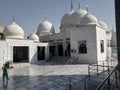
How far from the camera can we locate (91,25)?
22078 millimetres

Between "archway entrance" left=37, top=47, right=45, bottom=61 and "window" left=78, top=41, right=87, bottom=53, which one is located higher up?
"window" left=78, top=41, right=87, bottom=53

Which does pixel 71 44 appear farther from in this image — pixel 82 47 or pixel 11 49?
pixel 11 49

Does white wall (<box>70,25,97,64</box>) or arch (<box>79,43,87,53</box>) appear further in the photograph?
arch (<box>79,43,87,53</box>)

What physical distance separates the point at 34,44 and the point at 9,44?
4.40 m

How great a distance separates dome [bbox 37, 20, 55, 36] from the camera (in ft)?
115

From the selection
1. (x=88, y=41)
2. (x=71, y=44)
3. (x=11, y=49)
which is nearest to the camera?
(x=11, y=49)

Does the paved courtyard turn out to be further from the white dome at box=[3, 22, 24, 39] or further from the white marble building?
the white dome at box=[3, 22, 24, 39]

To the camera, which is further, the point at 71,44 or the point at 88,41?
the point at 71,44

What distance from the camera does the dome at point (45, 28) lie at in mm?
34934

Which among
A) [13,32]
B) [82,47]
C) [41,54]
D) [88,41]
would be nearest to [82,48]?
[82,47]

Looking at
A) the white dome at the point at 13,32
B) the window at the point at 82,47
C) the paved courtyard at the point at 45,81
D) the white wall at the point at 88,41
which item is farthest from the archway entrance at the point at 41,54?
the paved courtyard at the point at 45,81

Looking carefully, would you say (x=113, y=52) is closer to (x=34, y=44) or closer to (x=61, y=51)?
(x=61, y=51)

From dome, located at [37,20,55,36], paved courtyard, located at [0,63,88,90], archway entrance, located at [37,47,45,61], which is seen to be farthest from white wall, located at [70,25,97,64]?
dome, located at [37,20,55,36]

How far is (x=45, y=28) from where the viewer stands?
34938 millimetres
